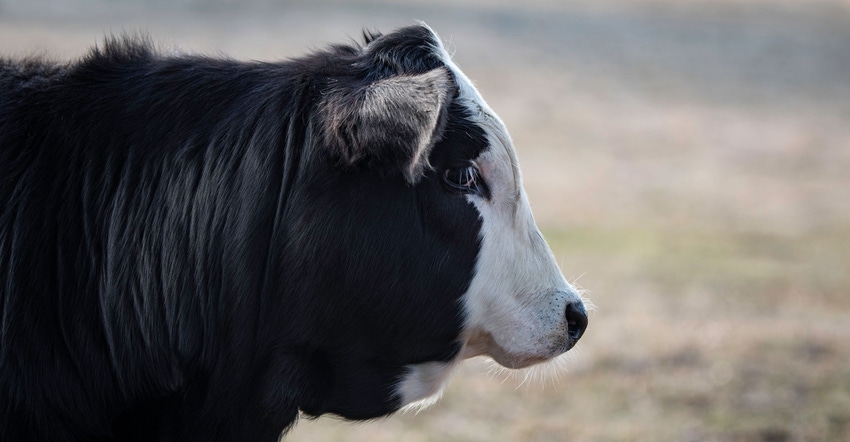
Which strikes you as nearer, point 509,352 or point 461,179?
point 461,179

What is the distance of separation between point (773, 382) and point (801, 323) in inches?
66.6

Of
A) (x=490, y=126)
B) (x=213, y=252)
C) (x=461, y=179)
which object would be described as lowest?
(x=213, y=252)

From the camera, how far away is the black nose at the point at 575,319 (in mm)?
2814

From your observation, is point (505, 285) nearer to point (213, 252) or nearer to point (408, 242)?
point (408, 242)

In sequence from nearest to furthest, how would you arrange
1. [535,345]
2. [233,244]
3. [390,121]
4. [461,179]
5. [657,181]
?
[390,121]
[233,244]
[461,179]
[535,345]
[657,181]

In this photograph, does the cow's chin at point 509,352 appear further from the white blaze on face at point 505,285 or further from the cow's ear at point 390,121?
the cow's ear at point 390,121

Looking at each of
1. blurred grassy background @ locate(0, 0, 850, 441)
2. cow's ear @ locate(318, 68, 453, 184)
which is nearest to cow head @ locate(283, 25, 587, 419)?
cow's ear @ locate(318, 68, 453, 184)

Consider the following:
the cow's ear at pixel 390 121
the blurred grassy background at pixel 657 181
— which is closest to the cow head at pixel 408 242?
the cow's ear at pixel 390 121

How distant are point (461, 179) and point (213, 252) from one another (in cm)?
73

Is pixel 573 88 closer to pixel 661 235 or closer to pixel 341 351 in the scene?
pixel 661 235

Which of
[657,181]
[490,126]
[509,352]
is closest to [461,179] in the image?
[490,126]

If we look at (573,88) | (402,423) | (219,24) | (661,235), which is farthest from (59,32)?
(402,423)

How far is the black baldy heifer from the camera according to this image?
244 cm

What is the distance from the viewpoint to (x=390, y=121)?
2379 mm
